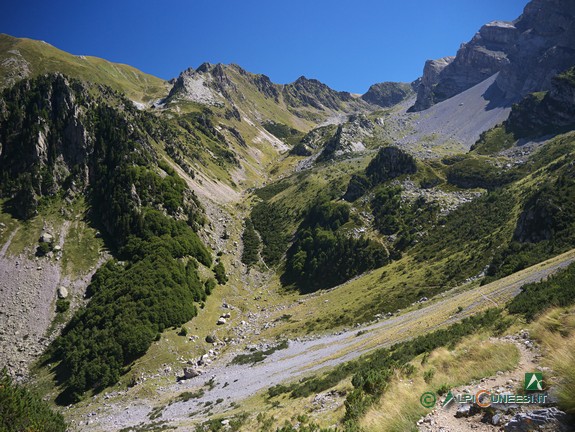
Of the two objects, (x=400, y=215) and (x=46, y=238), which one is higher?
(x=46, y=238)

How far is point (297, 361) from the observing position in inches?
1911

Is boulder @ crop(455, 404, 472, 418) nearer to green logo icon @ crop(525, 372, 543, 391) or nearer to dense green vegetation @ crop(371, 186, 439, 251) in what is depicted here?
green logo icon @ crop(525, 372, 543, 391)

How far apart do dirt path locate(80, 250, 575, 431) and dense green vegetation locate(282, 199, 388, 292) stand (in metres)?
35.2

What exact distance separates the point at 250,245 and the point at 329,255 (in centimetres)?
3019

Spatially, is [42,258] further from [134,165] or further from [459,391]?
[459,391]

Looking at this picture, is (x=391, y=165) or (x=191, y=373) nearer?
(x=191, y=373)

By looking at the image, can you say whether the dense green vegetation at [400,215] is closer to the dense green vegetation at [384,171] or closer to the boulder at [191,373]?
the dense green vegetation at [384,171]

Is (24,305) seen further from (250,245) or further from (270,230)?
(270,230)

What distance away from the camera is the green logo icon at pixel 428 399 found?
12.5m

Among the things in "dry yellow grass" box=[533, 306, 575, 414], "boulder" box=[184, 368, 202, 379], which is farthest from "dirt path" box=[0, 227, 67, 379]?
"dry yellow grass" box=[533, 306, 575, 414]

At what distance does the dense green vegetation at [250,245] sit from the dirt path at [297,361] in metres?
50.4

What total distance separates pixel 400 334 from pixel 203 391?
28345mm

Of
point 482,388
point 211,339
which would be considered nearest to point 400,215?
point 211,339

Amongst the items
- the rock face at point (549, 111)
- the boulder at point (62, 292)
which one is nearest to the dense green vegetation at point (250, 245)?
the boulder at point (62, 292)
